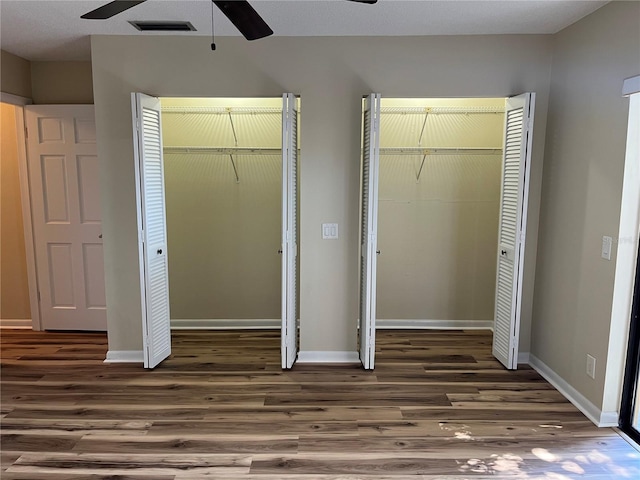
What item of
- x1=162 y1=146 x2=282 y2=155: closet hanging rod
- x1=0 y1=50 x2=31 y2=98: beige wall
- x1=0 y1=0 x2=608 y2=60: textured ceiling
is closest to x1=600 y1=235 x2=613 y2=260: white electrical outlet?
x1=0 y1=0 x2=608 y2=60: textured ceiling

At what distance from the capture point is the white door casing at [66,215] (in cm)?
417

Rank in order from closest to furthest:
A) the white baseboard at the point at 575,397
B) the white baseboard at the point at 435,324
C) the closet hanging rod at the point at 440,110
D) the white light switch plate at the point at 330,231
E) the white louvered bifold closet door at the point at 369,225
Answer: the white baseboard at the point at 575,397 → the white louvered bifold closet door at the point at 369,225 → the white light switch plate at the point at 330,231 → the closet hanging rod at the point at 440,110 → the white baseboard at the point at 435,324

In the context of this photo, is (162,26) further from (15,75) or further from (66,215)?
(66,215)

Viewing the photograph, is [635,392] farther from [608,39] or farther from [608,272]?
[608,39]

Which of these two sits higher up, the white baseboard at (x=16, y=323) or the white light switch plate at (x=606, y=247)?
the white light switch plate at (x=606, y=247)

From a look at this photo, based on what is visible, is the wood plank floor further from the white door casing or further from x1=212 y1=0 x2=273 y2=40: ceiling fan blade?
x1=212 y1=0 x2=273 y2=40: ceiling fan blade

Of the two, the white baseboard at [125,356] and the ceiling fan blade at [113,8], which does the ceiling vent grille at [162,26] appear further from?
the white baseboard at [125,356]

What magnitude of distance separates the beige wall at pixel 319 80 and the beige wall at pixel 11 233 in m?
1.60

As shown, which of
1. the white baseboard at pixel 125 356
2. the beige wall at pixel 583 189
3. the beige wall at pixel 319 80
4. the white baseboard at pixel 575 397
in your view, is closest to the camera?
the beige wall at pixel 583 189

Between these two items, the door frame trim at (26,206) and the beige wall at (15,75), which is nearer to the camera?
the beige wall at (15,75)

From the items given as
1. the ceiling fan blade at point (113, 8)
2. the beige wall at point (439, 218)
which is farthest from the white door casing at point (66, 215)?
the beige wall at point (439, 218)

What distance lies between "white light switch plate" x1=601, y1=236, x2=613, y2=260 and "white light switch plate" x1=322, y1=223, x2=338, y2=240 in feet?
6.13

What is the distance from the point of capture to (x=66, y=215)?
4312 millimetres

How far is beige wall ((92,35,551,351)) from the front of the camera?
3.41 m
